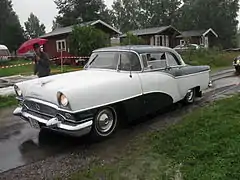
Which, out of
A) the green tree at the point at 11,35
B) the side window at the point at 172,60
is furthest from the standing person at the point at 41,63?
the green tree at the point at 11,35

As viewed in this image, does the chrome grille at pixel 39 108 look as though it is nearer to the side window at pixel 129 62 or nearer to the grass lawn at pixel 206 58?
the side window at pixel 129 62

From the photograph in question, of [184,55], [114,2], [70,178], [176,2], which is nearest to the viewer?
[70,178]

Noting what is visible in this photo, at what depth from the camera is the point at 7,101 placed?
10016 millimetres

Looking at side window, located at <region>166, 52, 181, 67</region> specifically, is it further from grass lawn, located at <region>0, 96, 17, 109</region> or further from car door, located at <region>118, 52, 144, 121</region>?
grass lawn, located at <region>0, 96, 17, 109</region>

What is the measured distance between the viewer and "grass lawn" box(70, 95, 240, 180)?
4.19m

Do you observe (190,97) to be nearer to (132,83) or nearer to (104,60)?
(104,60)

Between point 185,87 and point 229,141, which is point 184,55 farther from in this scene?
point 229,141

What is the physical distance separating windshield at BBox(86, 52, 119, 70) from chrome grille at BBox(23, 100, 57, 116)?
1793 millimetres

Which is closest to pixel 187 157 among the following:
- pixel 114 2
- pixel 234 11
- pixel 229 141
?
pixel 229 141

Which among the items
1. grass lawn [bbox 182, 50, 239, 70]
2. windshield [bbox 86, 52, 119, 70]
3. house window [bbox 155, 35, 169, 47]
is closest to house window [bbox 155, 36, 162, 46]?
house window [bbox 155, 35, 169, 47]

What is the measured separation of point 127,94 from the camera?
608 centimetres

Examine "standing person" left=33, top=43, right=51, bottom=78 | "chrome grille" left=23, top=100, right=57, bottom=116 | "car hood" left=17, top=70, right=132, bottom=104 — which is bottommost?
"chrome grille" left=23, top=100, right=57, bottom=116

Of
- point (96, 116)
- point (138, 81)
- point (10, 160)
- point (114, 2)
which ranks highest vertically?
point (114, 2)

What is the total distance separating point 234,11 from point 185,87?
53485 mm
